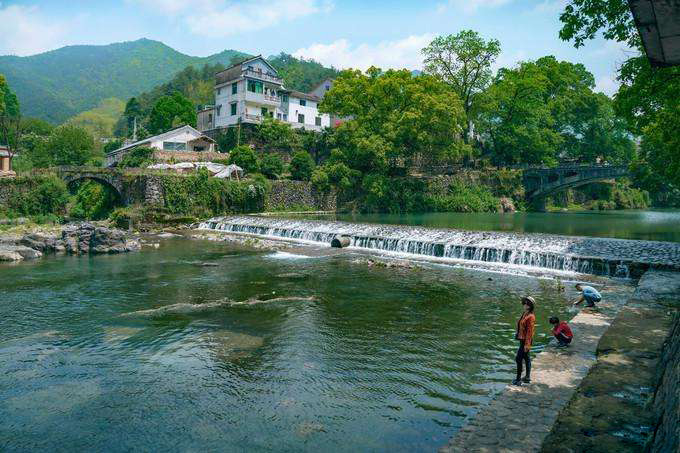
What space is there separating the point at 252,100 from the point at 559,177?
137 feet

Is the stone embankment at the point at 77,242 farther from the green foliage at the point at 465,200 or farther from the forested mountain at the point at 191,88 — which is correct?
the forested mountain at the point at 191,88

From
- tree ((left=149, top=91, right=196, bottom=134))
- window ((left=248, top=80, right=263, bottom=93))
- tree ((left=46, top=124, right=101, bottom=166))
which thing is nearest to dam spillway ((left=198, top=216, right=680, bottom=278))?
window ((left=248, top=80, right=263, bottom=93))

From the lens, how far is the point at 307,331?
14.0 m

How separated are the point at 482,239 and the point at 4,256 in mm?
26585

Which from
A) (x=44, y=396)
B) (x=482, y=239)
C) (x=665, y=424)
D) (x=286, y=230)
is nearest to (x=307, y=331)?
(x=44, y=396)

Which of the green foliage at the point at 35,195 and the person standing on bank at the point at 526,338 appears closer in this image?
the person standing on bank at the point at 526,338

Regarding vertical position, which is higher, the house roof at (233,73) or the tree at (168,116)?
the house roof at (233,73)

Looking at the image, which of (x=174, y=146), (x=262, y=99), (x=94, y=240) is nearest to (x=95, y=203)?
(x=174, y=146)

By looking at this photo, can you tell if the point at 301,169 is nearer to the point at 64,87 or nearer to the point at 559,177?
the point at 559,177

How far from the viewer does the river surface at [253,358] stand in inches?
335

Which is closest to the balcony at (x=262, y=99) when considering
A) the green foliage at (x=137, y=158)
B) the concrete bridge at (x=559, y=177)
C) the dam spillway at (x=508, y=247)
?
the green foliage at (x=137, y=158)

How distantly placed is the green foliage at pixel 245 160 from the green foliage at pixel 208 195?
4.81 meters

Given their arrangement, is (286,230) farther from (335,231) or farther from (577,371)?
(577,371)

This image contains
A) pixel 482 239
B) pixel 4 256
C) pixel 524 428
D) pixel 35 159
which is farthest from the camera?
pixel 35 159
